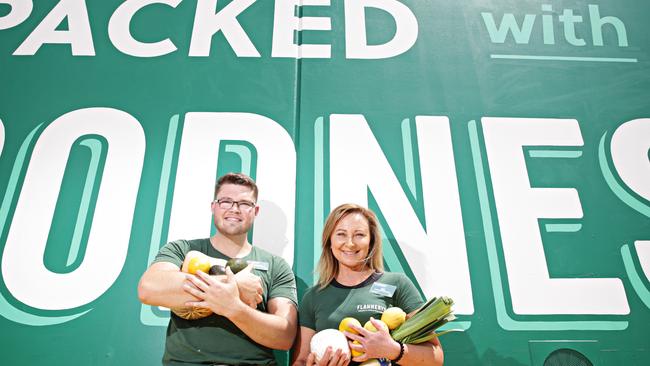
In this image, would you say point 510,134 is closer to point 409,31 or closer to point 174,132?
point 409,31

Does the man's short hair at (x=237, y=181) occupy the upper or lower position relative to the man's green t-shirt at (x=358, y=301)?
upper

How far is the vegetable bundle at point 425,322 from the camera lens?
2006 mm

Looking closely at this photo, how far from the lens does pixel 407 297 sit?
230 centimetres

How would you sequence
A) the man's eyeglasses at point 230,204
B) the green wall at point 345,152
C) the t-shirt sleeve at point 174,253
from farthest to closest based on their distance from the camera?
the green wall at point 345,152, the man's eyeglasses at point 230,204, the t-shirt sleeve at point 174,253

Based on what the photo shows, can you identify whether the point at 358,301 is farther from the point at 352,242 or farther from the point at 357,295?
the point at 352,242

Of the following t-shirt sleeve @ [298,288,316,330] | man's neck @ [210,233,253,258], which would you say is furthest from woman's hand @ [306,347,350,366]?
man's neck @ [210,233,253,258]

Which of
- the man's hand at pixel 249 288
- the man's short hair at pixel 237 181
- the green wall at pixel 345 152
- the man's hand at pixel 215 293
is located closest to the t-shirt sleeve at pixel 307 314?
the man's hand at pixel 249 288

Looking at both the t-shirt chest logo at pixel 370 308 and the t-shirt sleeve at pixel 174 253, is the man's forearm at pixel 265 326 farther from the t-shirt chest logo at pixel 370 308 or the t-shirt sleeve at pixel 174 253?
the t-shirt sleeve at pixel 174 253

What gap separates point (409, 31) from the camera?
3820 millimetres

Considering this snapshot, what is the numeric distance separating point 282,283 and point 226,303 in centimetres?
44

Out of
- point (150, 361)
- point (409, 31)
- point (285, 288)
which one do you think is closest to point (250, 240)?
point (285, 288)

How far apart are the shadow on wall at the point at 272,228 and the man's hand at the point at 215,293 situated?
89 centimetres

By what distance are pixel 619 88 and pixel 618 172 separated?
2.36 ft

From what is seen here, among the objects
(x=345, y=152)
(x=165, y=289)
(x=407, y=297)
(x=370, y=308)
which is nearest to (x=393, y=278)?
(x=407, y=297)
